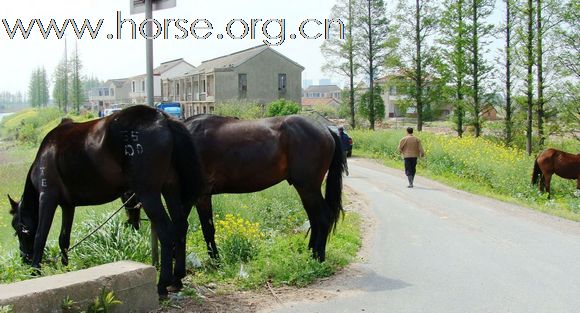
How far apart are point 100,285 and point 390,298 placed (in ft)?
10.8

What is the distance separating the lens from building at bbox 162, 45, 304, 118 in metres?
56.8

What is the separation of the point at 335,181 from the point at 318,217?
2.20ft

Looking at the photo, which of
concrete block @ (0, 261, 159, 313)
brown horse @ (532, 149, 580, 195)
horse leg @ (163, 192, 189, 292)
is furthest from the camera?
brown horse @ (532, 149, 580, 195)

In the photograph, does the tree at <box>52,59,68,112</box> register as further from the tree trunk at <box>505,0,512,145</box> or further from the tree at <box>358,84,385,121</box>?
the tree trunk at <box>505,0,512,145</box>

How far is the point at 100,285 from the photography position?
5.42 metres

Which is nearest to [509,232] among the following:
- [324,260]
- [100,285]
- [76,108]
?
[324,260]

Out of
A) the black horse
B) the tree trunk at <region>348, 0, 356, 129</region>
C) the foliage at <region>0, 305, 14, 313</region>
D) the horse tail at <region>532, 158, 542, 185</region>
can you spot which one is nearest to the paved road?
the black horse

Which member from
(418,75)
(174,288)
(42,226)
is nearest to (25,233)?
(42,226)

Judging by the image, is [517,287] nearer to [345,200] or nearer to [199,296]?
[199,296]

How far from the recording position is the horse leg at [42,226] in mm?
6562

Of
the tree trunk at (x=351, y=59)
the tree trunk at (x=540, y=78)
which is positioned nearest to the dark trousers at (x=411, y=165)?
the tree trunk at (x=540, y=78)

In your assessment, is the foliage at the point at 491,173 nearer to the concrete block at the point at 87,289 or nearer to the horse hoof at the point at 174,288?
the horse hoof at the point at 174,288

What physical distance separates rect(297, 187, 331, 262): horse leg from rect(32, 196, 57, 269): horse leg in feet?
10.6

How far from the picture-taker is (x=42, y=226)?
657cm
